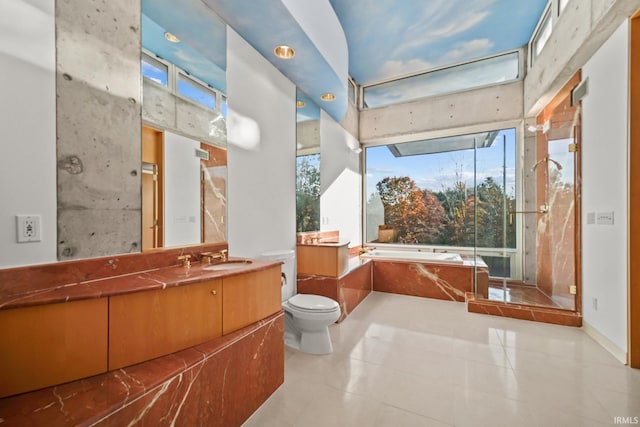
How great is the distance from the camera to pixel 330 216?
396cm

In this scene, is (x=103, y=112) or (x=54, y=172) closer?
(x=54, y=172)

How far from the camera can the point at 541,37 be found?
138 inches

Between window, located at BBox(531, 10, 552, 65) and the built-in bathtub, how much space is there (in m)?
2.85

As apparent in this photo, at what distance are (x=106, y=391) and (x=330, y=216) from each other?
315 cm

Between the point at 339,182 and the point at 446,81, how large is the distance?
2463 millimetres

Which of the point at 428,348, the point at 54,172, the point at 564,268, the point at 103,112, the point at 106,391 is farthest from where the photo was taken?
the point at 564,268

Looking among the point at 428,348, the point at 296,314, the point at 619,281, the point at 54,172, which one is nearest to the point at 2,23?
the point at 54,172

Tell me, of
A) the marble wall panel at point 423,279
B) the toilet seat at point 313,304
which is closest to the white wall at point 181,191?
the toilet seat at point 313,304

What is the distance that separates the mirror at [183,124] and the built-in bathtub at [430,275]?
2689mm

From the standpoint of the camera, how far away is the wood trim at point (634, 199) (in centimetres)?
204

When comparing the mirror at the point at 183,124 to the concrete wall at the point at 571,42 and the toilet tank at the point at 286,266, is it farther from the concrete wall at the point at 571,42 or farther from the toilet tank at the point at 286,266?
the concrete wall at the point at 571,42

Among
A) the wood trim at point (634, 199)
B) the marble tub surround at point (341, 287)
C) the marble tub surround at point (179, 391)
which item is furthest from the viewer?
the marble tub surround at point (341, 287)

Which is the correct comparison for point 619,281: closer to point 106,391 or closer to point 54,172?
point 106,391

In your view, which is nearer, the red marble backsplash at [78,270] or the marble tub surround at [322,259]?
the red marble backsplash at [78,270]
